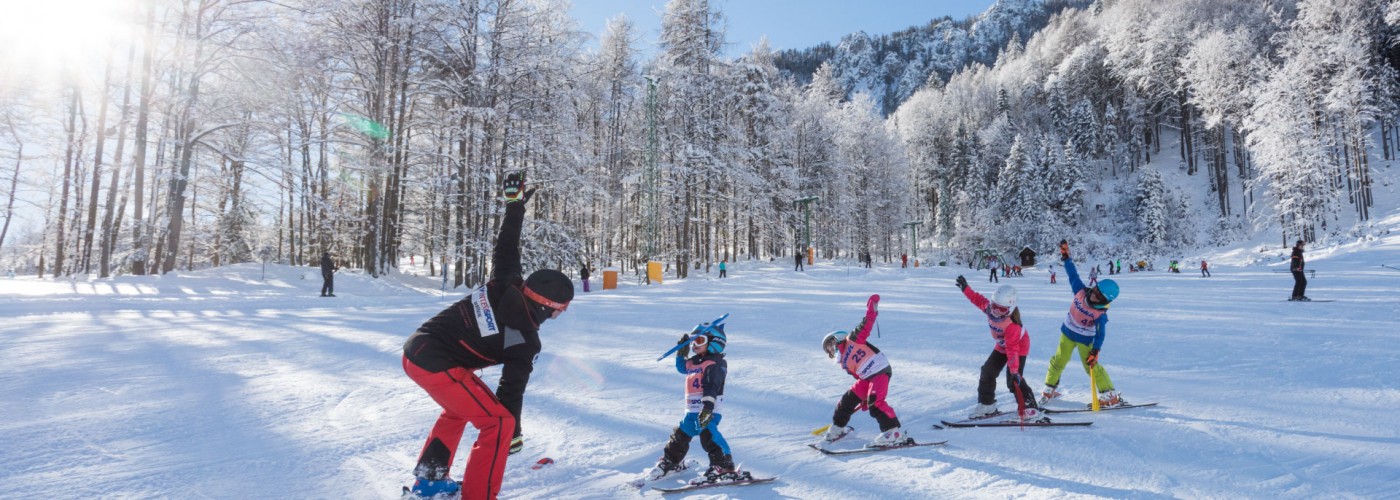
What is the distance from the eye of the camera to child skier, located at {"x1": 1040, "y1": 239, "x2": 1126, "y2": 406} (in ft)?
19.4

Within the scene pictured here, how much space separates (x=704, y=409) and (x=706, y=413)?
31 mm

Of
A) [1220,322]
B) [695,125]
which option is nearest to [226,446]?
[1220,322]

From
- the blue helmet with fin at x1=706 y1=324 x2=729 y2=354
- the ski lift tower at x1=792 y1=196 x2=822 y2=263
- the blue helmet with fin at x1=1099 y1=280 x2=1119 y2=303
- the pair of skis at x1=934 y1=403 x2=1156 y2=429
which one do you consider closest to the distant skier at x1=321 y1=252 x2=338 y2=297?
the blue helmet with fin at x1=706 y1=324 x2=729 y2=354

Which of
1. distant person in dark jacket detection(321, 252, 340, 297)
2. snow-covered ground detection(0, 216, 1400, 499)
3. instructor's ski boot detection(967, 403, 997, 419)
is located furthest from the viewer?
distant person in dark jacket detection(321, 252, 340, 297)

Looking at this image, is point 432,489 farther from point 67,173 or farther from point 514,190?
point 67,173

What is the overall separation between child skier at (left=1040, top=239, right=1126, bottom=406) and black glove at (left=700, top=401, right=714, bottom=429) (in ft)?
13.6

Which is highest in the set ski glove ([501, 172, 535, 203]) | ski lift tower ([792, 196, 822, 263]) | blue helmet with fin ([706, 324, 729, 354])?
ski lift tower ([792, 196, 822, 263])

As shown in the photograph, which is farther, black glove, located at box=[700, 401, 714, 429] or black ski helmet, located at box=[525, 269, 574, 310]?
black glove, located at box=[700, 401, 714, 429]

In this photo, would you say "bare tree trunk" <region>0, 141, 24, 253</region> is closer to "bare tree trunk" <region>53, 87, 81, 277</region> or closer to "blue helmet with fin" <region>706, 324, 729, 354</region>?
"bare tree trunk" <region>53, 87, 81, 277</region>

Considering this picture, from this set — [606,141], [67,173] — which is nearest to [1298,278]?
[606,141]

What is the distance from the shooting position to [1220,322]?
440 inches

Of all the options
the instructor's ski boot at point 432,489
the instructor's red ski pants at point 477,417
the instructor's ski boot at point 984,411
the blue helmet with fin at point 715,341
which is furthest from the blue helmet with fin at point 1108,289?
the instructor's ski boot at point 432,489

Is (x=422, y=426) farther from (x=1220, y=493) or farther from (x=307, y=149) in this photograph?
(x=307, y=149)

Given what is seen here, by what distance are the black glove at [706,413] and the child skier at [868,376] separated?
1213 mm
